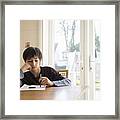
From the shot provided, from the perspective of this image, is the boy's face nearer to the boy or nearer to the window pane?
the boy

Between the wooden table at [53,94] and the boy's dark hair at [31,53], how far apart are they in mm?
170

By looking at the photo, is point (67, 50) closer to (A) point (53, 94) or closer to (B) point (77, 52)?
(B) point (77, 52)

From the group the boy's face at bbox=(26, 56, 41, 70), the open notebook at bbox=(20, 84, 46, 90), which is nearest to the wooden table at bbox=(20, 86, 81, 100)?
the open notebook at bbox=(20, 84, 46, 90)

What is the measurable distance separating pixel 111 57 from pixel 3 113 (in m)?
0.61

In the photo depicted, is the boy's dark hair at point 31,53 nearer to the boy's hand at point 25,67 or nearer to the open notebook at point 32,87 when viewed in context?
Result: the boy's hand at point 25,67

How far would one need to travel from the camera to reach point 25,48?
2922mm

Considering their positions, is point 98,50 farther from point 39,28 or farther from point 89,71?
point 39,28

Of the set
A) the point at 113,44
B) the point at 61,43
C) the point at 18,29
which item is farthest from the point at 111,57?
the point at 18,29

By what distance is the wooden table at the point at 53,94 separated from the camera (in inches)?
115

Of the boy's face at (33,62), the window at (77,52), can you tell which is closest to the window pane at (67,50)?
the window at (77,52)

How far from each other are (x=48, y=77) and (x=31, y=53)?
0.48 feet

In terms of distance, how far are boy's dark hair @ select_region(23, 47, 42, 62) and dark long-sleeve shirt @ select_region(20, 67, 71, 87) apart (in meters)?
0.07

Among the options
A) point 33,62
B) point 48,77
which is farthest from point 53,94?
point 33,62

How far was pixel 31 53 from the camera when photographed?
293cm
